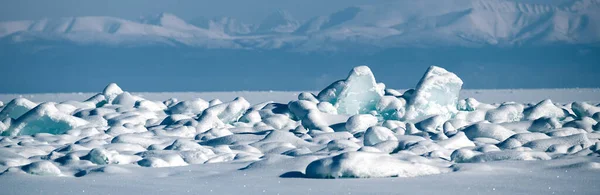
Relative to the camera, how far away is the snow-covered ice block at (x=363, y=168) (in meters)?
6.09

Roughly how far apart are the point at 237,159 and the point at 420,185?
256 cm

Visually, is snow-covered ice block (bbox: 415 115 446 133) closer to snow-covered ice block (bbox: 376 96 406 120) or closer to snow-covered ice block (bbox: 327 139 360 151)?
snow-covered ice block (bbox: 376 96 406 120)

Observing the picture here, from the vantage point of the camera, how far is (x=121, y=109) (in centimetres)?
1388

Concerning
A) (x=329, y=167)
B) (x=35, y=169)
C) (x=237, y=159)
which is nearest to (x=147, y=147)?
(x=237, y=159)

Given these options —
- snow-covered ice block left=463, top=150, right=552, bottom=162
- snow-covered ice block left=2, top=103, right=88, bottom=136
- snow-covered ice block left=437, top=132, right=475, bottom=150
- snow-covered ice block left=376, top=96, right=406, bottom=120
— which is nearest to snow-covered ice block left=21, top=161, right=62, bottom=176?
snow-covered ice block left=463, top=150, right=552, bottom=162

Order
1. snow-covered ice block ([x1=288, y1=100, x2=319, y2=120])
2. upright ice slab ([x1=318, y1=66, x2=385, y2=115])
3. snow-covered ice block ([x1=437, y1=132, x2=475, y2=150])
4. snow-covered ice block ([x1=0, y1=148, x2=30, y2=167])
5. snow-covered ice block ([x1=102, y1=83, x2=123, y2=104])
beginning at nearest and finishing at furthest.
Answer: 1. snow-covered ice block ([x1=0, y1=148, x2=30, y2=167])
2. snow-covered ice block ([x1=437, y1=132, x2=475, y2=150])
3. snow-covered ice block ([x1=288, y1=100, x2=319, y2=120])
4. upright ice slab ([x1=318, y1=66, x2=385, y2=115])
5. snow-covered ice block ([x1=102, y1=83, x2=123, y2=104])

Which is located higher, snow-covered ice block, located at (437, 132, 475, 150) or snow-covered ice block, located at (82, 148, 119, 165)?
snow-covered ice block, located at (82, 148, 119, 165)

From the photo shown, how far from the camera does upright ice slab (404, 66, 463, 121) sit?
12.5 m

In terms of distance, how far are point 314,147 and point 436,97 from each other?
170 inches

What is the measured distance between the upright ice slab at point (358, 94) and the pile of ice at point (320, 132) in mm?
18

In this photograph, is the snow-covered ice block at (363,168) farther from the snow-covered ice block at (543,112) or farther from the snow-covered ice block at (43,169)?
the snow-covered ice block at (543,112)

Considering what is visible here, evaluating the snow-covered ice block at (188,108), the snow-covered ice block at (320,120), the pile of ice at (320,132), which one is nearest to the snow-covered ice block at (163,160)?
the pile of ice at (320,132)

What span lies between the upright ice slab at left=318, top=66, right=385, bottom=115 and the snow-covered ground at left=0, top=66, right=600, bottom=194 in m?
0.02

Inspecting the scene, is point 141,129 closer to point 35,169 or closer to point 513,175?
point 35,169
